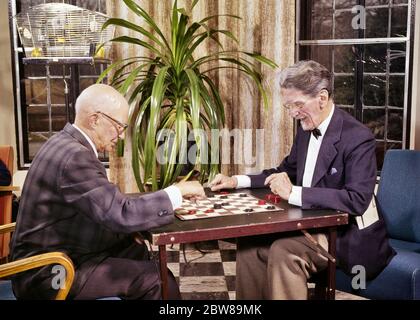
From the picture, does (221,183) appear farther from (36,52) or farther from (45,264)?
(36,52)

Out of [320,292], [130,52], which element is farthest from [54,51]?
[320,292]

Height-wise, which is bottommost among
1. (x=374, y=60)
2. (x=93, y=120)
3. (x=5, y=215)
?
(x=5, y=215)

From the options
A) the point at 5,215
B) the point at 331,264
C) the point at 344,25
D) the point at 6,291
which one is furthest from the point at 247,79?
the point at 6,291

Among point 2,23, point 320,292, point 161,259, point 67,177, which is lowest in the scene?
point 320,292

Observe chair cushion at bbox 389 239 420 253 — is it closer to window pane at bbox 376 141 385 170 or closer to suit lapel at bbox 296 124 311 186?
→ suit lapel at bbox 296 124 311 186

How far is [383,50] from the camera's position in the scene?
492 centimetres

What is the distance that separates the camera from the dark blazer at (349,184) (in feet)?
7.63

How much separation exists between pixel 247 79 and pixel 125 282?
8.98 feet

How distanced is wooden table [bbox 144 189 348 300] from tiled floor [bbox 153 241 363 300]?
1144mm

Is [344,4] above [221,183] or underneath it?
above

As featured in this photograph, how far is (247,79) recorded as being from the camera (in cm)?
449

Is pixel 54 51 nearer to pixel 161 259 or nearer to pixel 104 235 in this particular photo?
pixel 104 235

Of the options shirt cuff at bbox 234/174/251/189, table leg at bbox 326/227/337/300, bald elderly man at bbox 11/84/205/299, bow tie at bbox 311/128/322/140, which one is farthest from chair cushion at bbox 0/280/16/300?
bow tie at bbox 311/128/322/140
